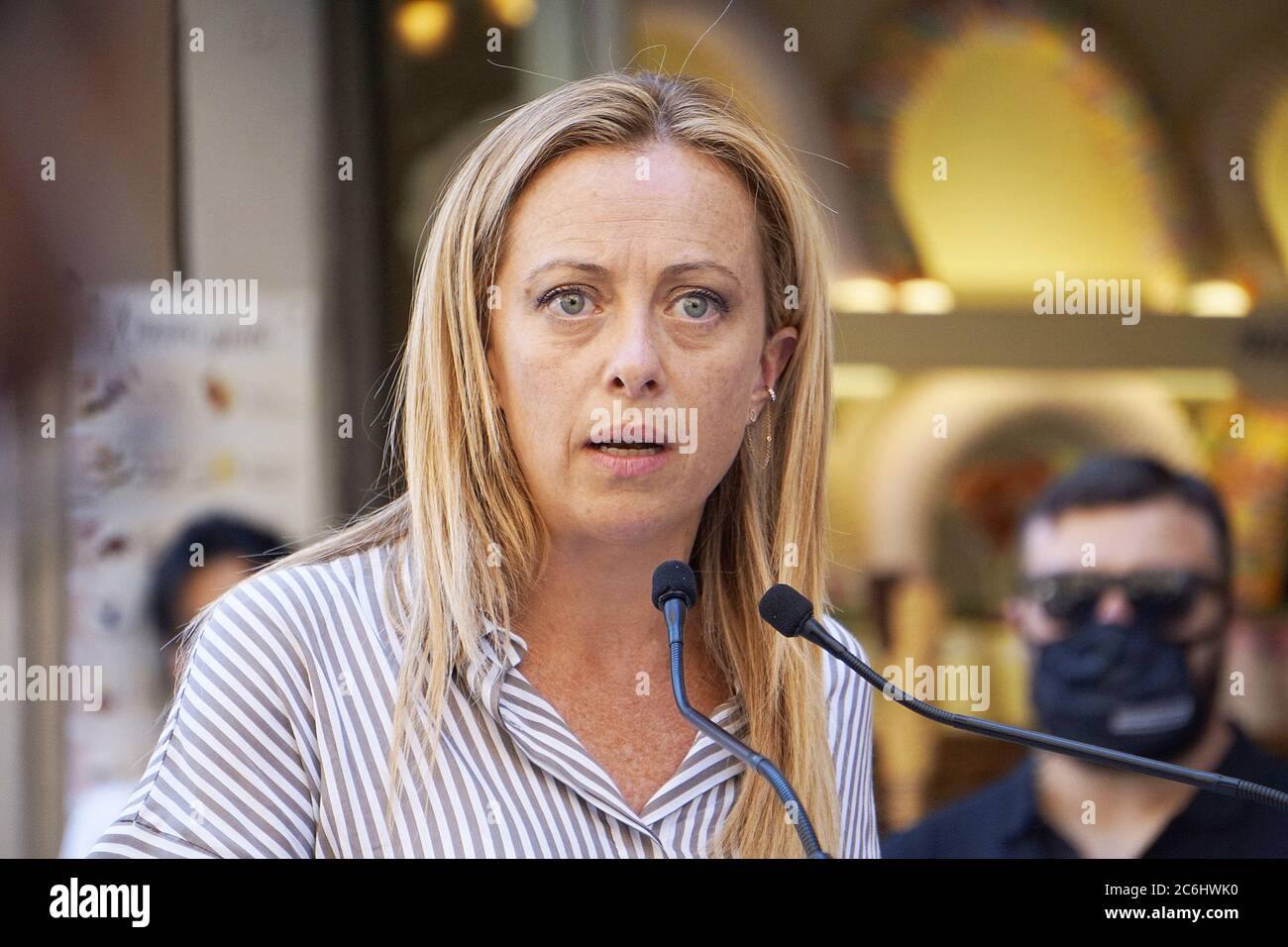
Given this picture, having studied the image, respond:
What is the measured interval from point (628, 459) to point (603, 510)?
0.08 m

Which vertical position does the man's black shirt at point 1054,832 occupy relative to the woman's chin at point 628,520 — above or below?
below

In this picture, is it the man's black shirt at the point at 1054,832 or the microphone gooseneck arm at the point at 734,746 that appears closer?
the microphone gooseneck arm at the point at 734,746

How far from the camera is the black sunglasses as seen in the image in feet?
8.24

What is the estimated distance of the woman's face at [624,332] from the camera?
1948mm

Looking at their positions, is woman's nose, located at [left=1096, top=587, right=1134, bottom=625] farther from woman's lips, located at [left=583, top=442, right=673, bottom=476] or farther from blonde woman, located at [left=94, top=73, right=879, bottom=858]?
woman's lips, located at [left=583, top=442, right=673, bottom=476]

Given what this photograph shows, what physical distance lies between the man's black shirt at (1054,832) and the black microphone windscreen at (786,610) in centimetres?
89

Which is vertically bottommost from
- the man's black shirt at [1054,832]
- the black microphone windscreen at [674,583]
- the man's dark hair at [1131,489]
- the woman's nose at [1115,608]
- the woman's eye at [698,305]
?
the man's black shirt at [1054,832]

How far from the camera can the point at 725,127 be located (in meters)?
2.02

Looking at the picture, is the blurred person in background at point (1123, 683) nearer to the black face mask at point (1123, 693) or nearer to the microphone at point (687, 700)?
the black face mask at point (1123, 693)

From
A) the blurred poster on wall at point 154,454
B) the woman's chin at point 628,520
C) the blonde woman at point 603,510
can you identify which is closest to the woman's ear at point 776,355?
the blonde woman at point 603,510

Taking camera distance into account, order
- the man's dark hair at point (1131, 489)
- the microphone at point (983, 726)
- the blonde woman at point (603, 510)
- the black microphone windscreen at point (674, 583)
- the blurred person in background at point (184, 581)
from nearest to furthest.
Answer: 1. the microphone at point (983, 726)
2. the black microphone windscreen at point (674, 583)
3. the blonde woman at point (603, 510)
4. the blurred person in background at point (184, 581)
5. the man's dark hair at point (1131, 489)

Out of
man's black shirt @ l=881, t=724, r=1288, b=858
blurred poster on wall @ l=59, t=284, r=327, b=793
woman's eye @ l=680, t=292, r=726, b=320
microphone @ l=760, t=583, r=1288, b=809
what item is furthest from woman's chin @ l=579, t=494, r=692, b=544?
man's black shirt @ l=881, t=724, r=1288, b=858
